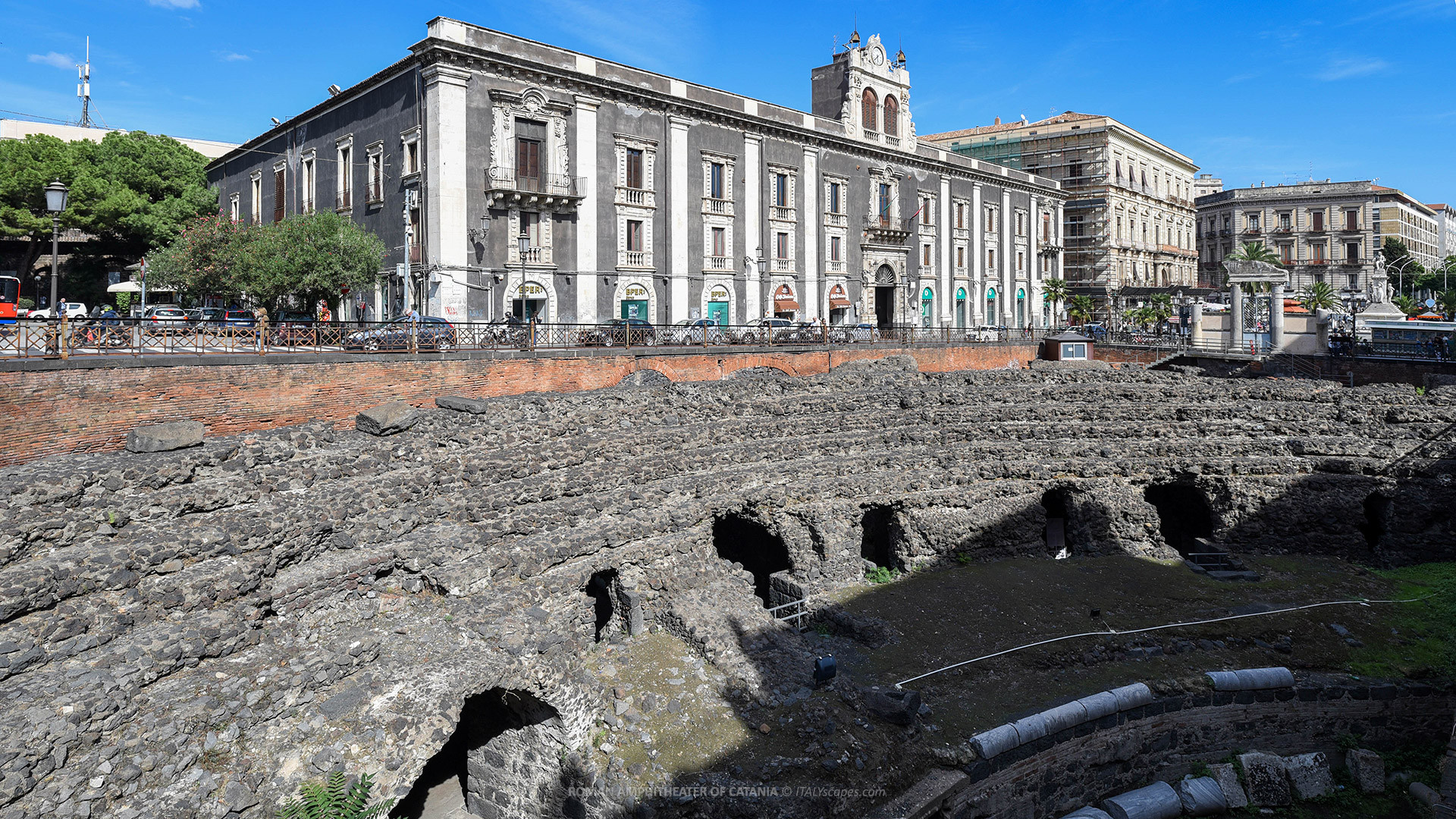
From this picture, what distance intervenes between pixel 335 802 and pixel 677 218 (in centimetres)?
3133

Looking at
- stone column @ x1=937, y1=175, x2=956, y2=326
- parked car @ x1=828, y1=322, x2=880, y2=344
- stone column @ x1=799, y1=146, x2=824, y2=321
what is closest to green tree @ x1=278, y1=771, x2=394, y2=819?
parked car @ x1=828, y1=322, x2=880, y2=344

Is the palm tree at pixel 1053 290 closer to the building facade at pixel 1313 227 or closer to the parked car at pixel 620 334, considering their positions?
the building facade at pixel 1313 227

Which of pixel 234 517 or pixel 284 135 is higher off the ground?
pixel 284 135

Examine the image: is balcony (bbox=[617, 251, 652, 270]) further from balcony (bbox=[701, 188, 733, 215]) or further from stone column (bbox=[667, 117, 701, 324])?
balcony (bbox=[701, 188, 733, 215])

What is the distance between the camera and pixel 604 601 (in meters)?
15.0

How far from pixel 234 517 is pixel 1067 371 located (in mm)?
24868

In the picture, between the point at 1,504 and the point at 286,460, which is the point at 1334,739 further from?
the point at 1,504

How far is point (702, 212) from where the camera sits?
1505 inches

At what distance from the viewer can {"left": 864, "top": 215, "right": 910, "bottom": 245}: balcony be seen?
4608 cm

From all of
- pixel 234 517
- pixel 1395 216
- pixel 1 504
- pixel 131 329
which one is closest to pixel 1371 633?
pixel 234 517

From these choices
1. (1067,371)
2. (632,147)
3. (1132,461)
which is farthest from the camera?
(632,147)

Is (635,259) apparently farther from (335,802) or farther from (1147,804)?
(335,802)

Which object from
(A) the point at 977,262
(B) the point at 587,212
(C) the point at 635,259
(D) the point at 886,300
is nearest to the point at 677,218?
(C) the point at 635,259

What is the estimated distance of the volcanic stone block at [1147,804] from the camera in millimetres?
11492
